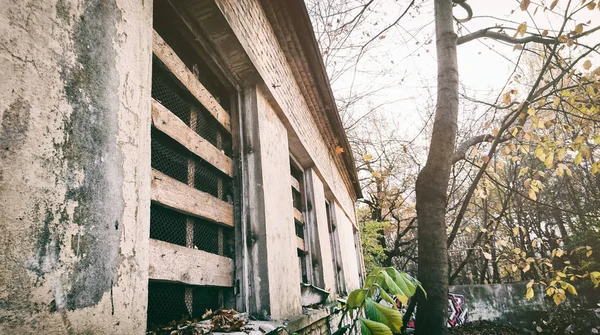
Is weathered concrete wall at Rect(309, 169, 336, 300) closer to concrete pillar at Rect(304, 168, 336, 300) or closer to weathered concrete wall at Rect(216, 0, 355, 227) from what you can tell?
concrete pillar at Rect(304, 168, 336, 300)

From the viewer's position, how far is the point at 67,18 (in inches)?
41.5

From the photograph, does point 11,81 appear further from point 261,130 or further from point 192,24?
point 261,130

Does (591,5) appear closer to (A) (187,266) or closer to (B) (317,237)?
(B) (317,237)

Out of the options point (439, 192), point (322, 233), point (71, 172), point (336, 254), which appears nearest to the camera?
point (71, 172)

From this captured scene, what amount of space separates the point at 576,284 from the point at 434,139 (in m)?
10.5

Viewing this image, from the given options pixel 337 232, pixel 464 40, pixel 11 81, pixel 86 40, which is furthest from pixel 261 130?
pixel 337 232

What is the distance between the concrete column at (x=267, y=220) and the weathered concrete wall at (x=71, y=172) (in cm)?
127

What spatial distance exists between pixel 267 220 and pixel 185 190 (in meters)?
0.84

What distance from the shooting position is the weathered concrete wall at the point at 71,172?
2.74 ft

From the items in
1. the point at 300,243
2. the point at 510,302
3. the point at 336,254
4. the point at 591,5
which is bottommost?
the point at 510,302

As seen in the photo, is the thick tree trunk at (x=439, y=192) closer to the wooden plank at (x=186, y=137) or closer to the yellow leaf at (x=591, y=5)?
the yellow leaf at (x=591, y=5)

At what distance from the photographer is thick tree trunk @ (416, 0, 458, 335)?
3070 millimetres

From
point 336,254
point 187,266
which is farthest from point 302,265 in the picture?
point 187,266

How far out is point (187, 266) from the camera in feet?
6.09
